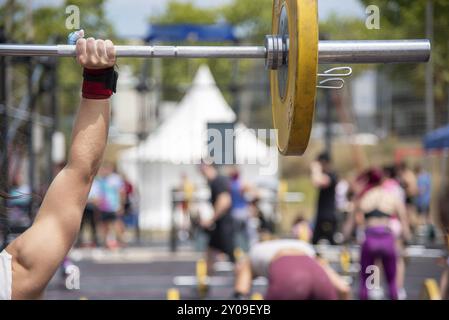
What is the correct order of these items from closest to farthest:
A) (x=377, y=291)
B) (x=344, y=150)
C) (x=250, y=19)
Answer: (x=377, y=291) → (x=344, y=150) → (x=250, y=19)

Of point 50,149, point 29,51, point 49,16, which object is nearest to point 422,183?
point 49,16

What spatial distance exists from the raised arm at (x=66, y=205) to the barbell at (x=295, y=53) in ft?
0.77

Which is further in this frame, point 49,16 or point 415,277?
point 49,16

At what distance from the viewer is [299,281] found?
15.1ft

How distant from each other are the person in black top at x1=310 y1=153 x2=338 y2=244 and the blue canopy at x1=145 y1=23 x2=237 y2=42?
3714 millimetres

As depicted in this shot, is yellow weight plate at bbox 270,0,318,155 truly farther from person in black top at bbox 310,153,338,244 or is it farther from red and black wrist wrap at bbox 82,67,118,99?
person in black top at bbox 310,153,338,244

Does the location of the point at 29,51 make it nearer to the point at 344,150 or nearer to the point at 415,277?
the point at 415,277

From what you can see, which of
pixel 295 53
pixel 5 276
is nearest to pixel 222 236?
pixel 295 53

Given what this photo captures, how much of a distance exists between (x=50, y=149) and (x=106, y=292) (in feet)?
6.48

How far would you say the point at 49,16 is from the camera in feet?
43.8

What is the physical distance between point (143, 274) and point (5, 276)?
31.1ft

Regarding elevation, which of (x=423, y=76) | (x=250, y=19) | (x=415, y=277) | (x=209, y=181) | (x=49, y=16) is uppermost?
(x=250, y=19)

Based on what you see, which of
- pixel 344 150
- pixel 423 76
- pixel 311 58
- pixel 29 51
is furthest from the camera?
pixel 344 150

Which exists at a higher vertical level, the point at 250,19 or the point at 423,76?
the point at 250,19
